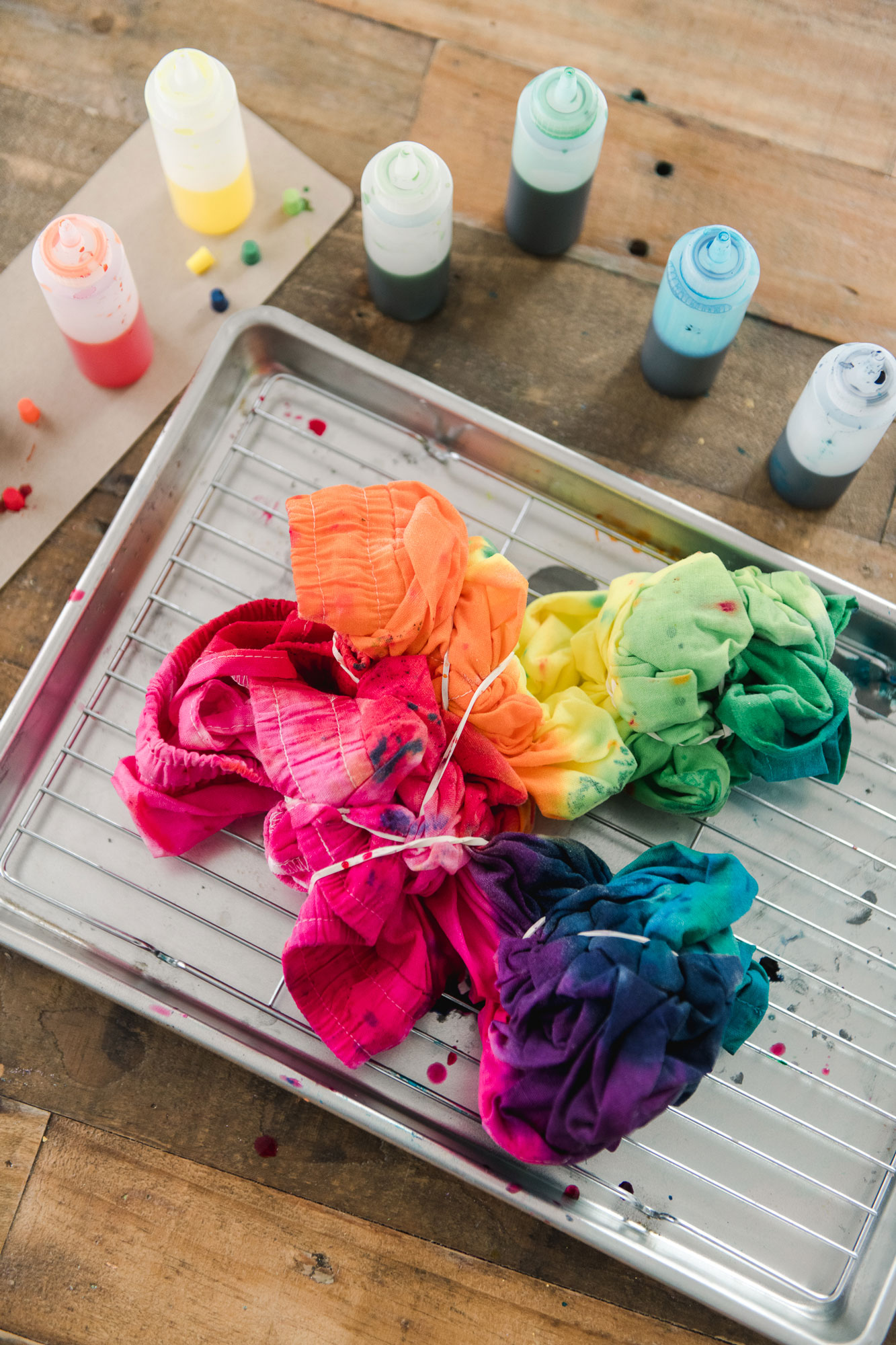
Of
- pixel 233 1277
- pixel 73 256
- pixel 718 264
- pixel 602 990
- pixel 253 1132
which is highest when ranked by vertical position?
pixel 718 264

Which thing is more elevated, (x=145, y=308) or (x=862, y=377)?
(x=862, y=377)

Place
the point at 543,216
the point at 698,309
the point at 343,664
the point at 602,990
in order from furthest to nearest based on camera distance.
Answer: the point at 543,216 < the point at 698,309 < the point at 343,664 < the point at 602,990

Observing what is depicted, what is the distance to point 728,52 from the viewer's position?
105 centimetres

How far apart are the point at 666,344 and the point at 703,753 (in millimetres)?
383

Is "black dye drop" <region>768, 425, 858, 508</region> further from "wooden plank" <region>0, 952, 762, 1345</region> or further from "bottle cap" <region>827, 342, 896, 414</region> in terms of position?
"wooden plank" <region>0, 952, 762, 1345</region>

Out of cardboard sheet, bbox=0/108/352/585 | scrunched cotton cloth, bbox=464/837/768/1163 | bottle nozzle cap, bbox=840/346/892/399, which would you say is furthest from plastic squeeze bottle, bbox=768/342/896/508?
cardboard sheet, bbox=0/108/352/585

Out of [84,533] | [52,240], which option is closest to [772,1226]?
[84,533]

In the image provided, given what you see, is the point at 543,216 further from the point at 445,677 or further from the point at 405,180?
the point at 445,677

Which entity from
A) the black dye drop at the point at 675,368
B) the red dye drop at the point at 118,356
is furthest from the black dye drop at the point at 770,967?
the red dye drop at the point at 118,356

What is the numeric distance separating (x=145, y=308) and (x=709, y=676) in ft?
2.17

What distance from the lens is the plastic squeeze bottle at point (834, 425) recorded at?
31.8 inches

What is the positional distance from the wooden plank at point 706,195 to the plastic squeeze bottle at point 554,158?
0.16ft

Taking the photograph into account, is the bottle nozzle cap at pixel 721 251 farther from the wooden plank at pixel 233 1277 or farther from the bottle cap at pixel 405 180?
the wooden plank at pixel 233 1277

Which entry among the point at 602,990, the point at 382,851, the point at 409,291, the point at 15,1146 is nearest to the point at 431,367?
the point at 409,291
